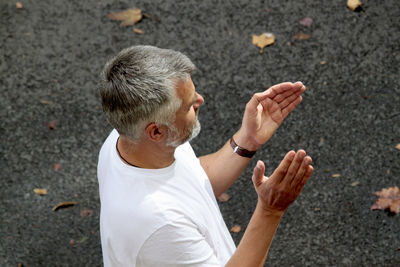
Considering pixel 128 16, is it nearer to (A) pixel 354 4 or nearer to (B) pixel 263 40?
(B) pixel 263 40

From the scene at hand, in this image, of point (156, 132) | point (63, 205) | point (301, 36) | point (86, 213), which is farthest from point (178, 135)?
point (301, 36)

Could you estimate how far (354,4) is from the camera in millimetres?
4711

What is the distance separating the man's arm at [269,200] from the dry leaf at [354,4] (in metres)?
3.08

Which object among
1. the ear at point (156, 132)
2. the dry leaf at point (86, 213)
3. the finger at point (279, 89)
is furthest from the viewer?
the dry leaf at point (86, 213)

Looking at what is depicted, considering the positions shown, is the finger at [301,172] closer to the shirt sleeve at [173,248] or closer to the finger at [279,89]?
the shirt sleeve at [173,248]

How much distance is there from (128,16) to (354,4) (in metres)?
2.10

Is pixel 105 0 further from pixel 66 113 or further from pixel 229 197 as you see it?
pixel 229 197

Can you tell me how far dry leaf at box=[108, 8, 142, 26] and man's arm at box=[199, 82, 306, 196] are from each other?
2.45 meters

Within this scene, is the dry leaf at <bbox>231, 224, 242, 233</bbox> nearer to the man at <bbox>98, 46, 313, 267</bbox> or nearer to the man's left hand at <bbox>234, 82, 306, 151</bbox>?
the man's left hand at <bbox>234, 82, 306, 151</bbox>

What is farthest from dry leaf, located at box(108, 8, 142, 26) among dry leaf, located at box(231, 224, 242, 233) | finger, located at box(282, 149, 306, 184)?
finger, located at box(282, 149, 306, 184)

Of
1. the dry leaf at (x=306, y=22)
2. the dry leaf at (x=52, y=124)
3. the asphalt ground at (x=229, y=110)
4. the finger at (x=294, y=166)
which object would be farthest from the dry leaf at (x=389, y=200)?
the dry leaf at (x=52, y=124)

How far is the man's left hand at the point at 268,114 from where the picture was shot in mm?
2627

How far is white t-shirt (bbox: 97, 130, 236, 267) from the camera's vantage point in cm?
205

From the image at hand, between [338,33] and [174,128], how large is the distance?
113 inches
